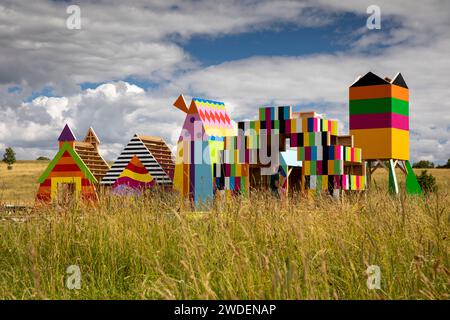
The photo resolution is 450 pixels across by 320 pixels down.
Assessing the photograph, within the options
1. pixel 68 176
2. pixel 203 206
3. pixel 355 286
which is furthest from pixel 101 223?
pixel 68 176

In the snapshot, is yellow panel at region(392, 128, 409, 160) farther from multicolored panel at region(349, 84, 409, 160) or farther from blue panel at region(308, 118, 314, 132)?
blue panel at region(308, 118, 314, 132)

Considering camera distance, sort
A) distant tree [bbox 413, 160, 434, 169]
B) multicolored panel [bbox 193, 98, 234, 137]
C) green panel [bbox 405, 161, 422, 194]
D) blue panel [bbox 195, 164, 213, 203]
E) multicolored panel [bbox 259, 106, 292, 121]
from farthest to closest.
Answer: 1. distant tree [bbox 413, 160, 434, 169]
2. green panel [bbox 405, 161, 422, 194]
3. multicolored panel [bbox 193, 98, 234, 137]
4. blue panel [bbox 195, 164, 213, 203]
5. multicolored panel [bbox 259, 106, 292, 121]

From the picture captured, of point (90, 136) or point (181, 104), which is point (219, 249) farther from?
point (90, 136)

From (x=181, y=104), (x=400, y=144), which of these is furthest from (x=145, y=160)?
(x=400, y=144)

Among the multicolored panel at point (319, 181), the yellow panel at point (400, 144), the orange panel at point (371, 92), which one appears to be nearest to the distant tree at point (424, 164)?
the yellow panel at point (400, 144)

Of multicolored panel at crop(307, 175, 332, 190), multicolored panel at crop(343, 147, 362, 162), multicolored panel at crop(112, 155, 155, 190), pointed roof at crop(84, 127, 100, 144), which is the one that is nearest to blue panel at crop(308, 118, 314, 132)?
multicolored panel at crop(343, 147, 362, 162)

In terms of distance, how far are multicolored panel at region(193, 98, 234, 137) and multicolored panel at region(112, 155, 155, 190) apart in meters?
3.35

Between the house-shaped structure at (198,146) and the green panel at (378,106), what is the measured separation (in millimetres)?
4560

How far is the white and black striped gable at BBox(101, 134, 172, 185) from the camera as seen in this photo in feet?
67.1

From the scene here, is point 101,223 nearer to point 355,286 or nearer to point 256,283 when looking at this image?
point 256,283

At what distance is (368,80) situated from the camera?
61.6ft

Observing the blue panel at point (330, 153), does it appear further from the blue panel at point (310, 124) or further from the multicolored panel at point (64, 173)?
the multicolored panel at point (64, 173)

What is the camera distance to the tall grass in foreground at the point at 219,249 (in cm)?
472

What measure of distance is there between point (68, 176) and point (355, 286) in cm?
1835
